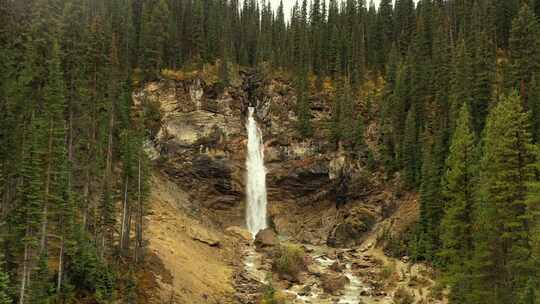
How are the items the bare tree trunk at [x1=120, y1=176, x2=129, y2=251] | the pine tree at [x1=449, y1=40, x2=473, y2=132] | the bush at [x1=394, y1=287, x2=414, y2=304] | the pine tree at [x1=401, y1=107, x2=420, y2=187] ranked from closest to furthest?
1. the bare tree trunk at [x1=120, y1=176, x2=129, y2=251]
2. the bush at [x1=394, y1=287, x2=414, y2=304]
3. the pine tree at [x1=449, y1=40, x2=473, y2=132]
4. the pine tree at [x1=401, y1=107, x2=420, y2=187]

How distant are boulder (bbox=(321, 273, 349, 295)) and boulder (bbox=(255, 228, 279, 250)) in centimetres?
1065

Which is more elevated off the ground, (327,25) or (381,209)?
(327,25)

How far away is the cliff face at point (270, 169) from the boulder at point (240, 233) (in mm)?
1575

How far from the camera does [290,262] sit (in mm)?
51125

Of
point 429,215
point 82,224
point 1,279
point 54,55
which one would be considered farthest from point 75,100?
point 429,215

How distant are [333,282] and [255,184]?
90.1ft

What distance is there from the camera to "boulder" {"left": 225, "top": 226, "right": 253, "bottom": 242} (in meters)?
64.1

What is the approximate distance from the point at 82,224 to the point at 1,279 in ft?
39.6

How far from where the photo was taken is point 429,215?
163 ft

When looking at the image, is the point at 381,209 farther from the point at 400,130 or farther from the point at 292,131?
the point at 292,131

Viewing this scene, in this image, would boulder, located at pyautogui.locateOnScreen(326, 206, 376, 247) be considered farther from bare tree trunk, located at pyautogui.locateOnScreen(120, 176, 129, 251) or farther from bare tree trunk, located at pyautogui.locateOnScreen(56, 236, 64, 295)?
bare tree trunk, located at pyautogui.locateOnScreen(56, 236, 64, 295)

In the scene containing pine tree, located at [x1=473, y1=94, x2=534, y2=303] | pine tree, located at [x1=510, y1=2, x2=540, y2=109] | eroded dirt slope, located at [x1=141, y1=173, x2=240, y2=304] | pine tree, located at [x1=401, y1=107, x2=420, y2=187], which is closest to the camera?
pine tree, located at [x1=473, y1=94, x2=534, y2=303]

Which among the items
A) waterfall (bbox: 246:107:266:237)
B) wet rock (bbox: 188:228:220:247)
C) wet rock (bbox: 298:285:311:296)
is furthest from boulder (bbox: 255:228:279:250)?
wet rock (bbox: 298:285:311:296)

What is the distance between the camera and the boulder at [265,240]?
59.5m
